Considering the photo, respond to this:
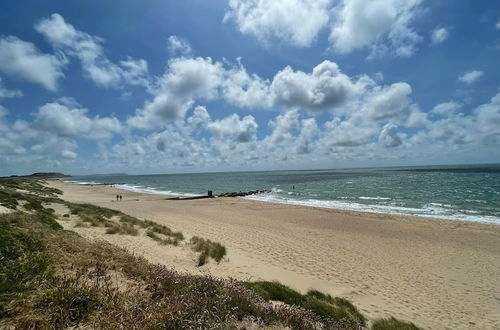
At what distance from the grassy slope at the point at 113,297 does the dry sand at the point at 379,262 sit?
8.96ft

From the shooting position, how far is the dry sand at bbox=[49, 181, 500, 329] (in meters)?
8.38

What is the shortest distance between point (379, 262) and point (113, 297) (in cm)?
1225

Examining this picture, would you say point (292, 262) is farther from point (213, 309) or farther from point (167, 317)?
point (167, 317)

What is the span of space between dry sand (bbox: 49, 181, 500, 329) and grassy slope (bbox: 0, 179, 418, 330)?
2.73 meters

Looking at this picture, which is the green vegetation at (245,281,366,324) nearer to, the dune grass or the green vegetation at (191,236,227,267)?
the dune grass

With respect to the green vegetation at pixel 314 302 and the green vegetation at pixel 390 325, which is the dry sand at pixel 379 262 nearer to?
the green vegetation at pixel 390 325

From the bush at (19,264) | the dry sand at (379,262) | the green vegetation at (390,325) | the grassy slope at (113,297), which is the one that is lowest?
the dry sand at (379,262)

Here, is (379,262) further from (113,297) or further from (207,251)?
(113,297)

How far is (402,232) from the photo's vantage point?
18.7 meters

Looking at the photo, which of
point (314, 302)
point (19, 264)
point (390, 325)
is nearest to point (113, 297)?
point (19, 264)

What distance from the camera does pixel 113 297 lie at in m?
4.18

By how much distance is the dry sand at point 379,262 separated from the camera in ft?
27.5

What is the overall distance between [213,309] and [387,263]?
11209mm

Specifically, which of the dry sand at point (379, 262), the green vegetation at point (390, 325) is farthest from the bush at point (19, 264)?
the green vegetation at point (390, 325)
